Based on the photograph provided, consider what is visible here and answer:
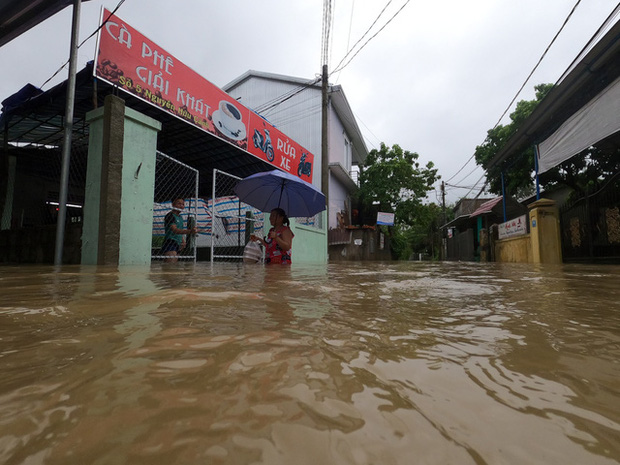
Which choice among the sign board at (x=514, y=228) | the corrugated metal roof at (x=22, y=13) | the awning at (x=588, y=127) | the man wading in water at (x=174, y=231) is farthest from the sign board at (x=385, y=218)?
the corrugated metal roof at (x=22, y=13)

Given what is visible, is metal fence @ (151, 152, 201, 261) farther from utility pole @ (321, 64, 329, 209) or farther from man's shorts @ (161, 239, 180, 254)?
utility pole @ (321, 64, 329, 209)

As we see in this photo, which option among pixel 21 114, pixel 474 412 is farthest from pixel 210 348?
pixel 21 114

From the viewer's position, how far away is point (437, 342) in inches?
25.8

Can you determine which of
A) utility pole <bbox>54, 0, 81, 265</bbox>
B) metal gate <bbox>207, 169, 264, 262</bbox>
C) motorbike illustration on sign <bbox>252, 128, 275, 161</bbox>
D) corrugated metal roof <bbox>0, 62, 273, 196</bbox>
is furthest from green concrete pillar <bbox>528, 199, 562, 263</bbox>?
utility pole <bbox>54, 0, 81, 265</bbox>

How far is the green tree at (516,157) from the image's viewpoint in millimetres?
Answer: 12445

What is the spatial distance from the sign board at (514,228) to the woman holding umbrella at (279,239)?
685cm

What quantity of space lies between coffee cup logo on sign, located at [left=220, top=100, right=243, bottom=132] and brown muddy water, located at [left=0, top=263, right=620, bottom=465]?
23.4 ft

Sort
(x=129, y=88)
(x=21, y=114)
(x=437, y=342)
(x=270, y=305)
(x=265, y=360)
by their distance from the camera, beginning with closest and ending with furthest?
1. (x=265, y=360)
2. (x=437, y=342)
3. (x=270, y=305)
4. (x=129, y=88)
5. (x=21, y=114)

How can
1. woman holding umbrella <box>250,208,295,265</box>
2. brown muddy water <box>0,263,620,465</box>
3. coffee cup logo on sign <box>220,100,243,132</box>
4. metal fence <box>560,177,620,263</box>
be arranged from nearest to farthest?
brown muddy water <box>0,263,620,465</box>
woman holding umbrella <box>250,208,295,265</box>
metal fence <box>560,177,620,263</box>
coffee cup logo on sign <box>220,100,243,132</box>

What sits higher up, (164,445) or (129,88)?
(129,88)

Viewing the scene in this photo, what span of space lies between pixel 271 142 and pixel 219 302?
8543 millimetres

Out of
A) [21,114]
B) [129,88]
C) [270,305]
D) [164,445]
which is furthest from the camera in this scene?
[21,114]

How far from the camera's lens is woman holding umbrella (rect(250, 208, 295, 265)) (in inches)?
198

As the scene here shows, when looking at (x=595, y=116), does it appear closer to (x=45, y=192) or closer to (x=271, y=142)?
(x=271, y=142)
